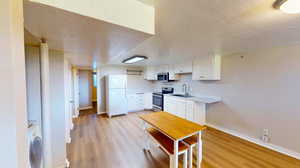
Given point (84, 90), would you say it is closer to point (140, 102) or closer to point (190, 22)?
point (140, 102)

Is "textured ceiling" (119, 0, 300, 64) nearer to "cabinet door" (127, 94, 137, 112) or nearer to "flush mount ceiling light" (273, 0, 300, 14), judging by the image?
"flush mount ceiling light" (273, 0, 300, 14)

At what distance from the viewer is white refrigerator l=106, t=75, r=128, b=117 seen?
15.3 ft

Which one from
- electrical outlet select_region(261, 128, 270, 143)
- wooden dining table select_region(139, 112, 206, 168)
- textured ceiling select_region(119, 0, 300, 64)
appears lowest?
electrical outlet select_region(261, 128, 270, 143)

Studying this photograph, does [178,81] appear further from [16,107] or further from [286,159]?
[16,107]

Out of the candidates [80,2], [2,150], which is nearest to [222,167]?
[2,150]

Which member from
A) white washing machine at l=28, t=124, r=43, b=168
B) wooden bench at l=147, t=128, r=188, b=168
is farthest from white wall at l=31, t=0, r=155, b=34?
wooden bench at l=147, t=128, r=188, b=168

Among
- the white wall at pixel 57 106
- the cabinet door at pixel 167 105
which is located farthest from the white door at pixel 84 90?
the white wall at pixel 57 106

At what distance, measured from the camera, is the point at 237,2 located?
1.05 m

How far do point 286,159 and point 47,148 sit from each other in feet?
13.0

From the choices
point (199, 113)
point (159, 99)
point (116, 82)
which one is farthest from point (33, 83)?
point (159, 99)

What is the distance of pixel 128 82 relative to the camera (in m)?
5.79

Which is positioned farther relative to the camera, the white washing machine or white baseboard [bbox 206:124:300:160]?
white baseboard [bbox 206:124:300:160]

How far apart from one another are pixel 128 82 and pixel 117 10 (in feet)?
16.1

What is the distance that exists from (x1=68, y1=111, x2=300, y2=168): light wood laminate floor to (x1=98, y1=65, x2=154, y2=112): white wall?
208 centimetres
